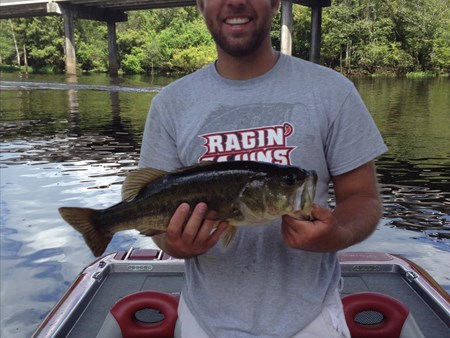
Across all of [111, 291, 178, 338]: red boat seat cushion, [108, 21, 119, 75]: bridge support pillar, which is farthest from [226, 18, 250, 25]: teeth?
[108, 21, 119, 75]: bridge support pillar

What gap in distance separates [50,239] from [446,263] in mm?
6785

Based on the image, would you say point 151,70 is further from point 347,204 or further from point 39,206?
point 347,204

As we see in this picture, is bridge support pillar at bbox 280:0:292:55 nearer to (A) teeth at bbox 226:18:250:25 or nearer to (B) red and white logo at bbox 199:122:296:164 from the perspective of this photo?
(A) teeth at bbox 226:18:250:25

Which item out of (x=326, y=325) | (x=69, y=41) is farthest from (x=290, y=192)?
(x=69, y=41)

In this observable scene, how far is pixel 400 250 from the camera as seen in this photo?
26.2ft

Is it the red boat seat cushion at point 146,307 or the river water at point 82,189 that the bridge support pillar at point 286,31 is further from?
the red boat seat cushion at point 146,307

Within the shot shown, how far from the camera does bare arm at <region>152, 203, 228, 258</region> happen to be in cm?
219

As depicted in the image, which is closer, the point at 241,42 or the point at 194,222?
the point at 194,222

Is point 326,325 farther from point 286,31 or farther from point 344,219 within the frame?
point 286,31

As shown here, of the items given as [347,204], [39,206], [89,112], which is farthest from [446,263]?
[89,112]

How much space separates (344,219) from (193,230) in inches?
29.9

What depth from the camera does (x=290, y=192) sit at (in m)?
2.12

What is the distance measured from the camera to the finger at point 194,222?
219cm

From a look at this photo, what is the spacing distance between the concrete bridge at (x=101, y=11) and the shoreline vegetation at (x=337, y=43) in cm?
1311
